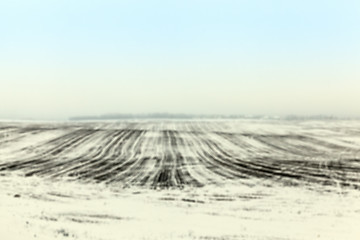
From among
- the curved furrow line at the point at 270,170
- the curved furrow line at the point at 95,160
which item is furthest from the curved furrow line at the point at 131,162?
the curved furrow line at the point at 270,170

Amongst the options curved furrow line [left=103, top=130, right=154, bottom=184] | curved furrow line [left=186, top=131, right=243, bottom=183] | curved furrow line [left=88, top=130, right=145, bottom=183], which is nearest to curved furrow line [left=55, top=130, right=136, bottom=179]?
curved furrow line [left=88, top=130, right=145, bottom=183]

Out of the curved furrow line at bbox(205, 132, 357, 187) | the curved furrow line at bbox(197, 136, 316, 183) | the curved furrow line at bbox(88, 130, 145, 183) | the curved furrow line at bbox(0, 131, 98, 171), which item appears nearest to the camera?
the curved furrow line at bbox(88, 130, 145, 183)

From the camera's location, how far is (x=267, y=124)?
70.8 ft

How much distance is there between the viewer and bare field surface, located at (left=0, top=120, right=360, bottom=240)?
6.94 metres

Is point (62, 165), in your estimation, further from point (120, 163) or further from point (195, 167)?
point (195, 167)

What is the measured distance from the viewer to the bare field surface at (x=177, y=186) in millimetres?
6938

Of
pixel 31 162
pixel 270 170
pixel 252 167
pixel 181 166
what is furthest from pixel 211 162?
pixel 31 162

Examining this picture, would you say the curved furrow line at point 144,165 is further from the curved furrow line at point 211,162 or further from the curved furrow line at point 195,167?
the curved furrow line at point 211,162

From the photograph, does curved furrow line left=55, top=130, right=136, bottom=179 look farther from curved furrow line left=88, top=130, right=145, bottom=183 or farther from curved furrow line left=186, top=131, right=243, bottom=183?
curved furrow line left=186, top=131, right=243, bottom=183

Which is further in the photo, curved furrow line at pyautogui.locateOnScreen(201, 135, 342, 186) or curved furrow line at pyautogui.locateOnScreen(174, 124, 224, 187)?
curved furrow line at pyautogui.locateOnScreen(201, 135, 342, 186)

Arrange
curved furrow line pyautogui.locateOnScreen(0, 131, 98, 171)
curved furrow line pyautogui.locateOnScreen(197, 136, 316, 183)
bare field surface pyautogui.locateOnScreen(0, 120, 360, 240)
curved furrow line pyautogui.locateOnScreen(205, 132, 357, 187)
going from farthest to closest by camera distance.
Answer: curved furrow line pyautogui.locateOnScreen(0, 131, 98, 171), curved furrow line pyautogui.locateOnScreen(197, 136, 316, 183), curved furrow line pyautogui.locateOnScreen(205, 132, 357, 187), bare field surface pyautogui.locateOnScreen(0, 120, 360, 240)

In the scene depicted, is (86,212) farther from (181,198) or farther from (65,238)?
(181,198)

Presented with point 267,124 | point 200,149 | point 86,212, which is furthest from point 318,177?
point 267,124

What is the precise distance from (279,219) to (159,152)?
21.3 feet
